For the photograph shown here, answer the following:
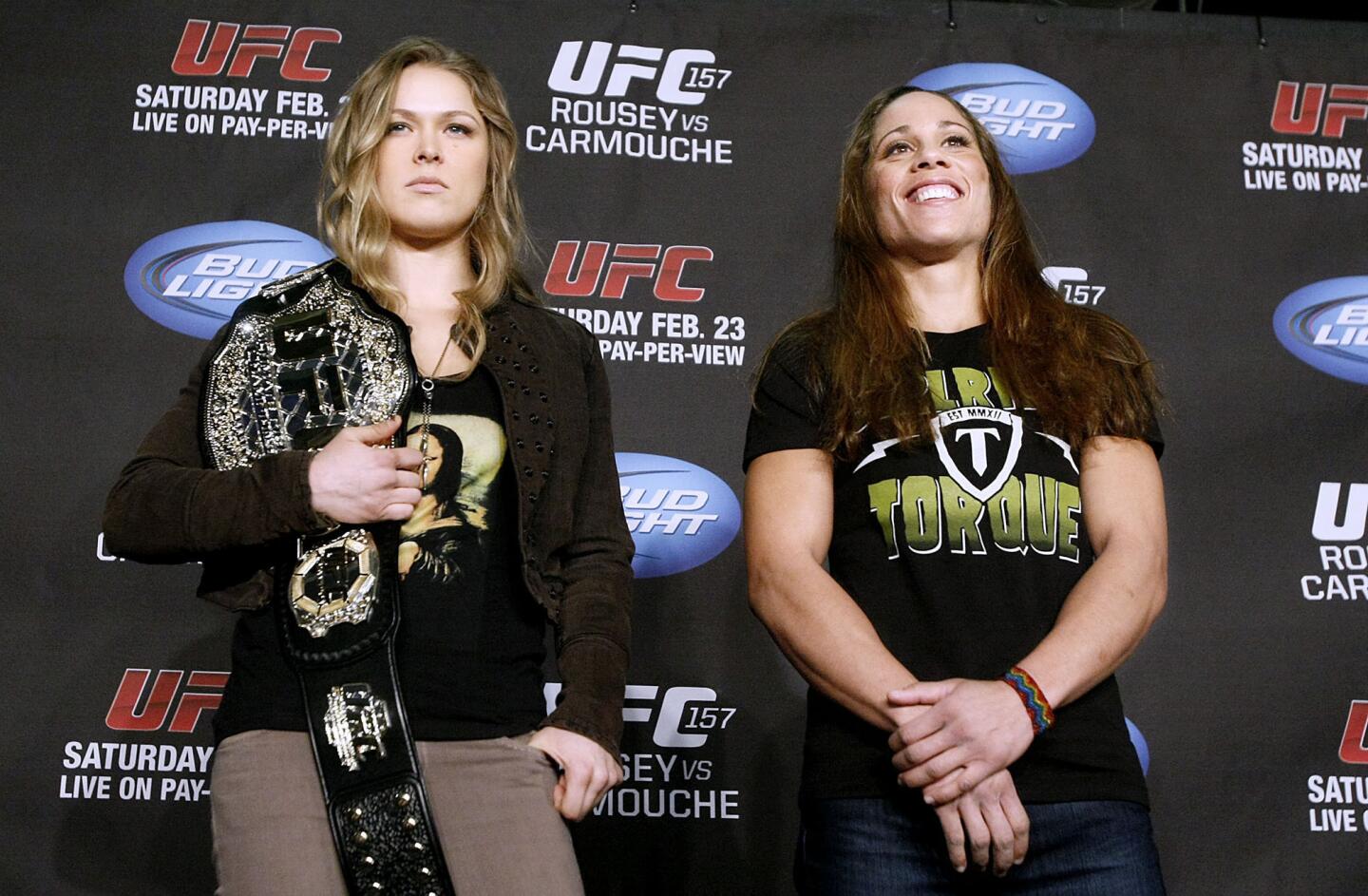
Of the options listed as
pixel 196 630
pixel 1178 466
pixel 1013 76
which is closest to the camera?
pixel 196 630

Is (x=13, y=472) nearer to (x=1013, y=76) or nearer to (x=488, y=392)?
(x=488, y=392)

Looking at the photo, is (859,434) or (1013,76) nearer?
(859,434)

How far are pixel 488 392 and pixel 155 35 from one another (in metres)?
1.67

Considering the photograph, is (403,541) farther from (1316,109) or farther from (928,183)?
(1316,109)

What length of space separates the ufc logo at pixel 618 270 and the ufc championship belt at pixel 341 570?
1.15 m

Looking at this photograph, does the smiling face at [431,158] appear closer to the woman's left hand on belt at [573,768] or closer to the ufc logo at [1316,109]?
the woman's left hand on belt at [573,768]

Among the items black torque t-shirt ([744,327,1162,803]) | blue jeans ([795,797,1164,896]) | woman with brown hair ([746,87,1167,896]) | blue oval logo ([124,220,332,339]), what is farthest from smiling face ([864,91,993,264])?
blue oval logo ([124,220,332,339])

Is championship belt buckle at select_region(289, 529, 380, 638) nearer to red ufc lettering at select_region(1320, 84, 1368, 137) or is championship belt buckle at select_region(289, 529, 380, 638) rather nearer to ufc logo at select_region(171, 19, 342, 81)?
ufc logo at select_region(171, 19, 342, 81)

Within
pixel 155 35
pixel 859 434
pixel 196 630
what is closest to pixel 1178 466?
pixel 859 434

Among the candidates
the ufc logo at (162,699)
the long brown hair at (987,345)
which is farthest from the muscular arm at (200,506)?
the ufc logo at (162,699)

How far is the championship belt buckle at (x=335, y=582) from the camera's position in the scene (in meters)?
1.49

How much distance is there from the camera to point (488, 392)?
1687mm

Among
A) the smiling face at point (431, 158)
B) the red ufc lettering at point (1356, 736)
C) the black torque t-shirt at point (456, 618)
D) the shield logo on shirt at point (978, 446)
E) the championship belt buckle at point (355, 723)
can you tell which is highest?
the smiling face at point (431, 158)

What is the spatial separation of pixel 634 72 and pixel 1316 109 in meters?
1.53
